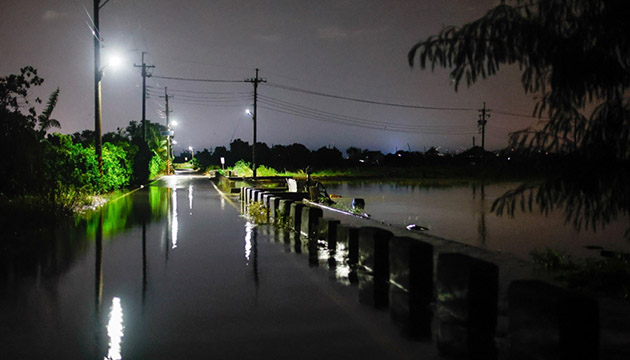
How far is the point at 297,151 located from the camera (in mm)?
137750

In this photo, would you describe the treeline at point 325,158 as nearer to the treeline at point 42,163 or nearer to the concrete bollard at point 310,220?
the treeline at point 42,163

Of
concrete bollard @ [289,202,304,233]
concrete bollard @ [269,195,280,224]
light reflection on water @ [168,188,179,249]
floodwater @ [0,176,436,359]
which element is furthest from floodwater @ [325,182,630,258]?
light reflection on water @ [168,188,179,249]

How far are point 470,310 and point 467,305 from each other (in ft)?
0.23

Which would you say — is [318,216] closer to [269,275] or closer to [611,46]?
[269,275]

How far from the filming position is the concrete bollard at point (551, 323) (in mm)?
4422

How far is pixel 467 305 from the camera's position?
19.7 feet

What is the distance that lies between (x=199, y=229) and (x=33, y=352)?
36.0 feet

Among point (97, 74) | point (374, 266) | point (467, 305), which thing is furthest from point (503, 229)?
point (97, 74)

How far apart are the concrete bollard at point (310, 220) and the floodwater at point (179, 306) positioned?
112cm

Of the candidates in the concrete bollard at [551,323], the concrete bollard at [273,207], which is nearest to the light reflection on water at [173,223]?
the concrete bollard at [273,207]

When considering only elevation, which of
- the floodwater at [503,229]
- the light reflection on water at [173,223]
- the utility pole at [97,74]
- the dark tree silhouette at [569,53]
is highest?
the utility pole at [97,74]

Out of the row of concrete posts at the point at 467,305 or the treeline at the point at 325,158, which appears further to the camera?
the treeline at the point at 325,158

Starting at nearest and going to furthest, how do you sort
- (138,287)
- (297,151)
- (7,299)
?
(7,299) < (138,287) < (297,151)

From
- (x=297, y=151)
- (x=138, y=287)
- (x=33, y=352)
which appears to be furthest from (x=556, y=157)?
(x=297, y=151)
